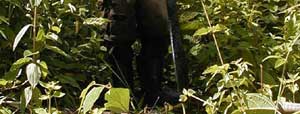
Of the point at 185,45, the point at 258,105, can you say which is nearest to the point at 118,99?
the point at 258,105

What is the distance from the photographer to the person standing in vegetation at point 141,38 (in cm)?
362

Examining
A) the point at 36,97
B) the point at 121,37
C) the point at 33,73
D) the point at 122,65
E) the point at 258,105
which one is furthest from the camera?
the point at 122,65

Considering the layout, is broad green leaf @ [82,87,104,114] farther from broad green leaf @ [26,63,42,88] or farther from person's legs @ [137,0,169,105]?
person's legs @ [137,0,169,105]

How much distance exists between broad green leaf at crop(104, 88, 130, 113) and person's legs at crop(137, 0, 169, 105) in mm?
1236

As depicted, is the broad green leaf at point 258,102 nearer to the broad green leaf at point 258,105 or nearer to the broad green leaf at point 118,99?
the broad green leaf at point 258,105

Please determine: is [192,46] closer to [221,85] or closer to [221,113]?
[221,113]

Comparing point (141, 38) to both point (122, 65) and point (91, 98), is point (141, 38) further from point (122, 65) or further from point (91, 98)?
point (91, 98)

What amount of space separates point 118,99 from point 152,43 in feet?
4.30

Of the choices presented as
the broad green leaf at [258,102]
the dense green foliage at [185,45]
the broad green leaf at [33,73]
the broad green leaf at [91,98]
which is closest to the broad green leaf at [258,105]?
the broad green leaf at [258,102]

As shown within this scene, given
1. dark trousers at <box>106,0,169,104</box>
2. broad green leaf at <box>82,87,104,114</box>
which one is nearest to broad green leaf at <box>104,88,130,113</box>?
broad green leaf at <box>82,87,104,114</box>

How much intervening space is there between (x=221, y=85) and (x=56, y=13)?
1.54 meters

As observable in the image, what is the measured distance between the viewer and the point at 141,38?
3797 mm

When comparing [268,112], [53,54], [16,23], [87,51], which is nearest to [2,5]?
[16,23]

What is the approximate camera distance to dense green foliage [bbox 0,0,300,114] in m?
3.00
